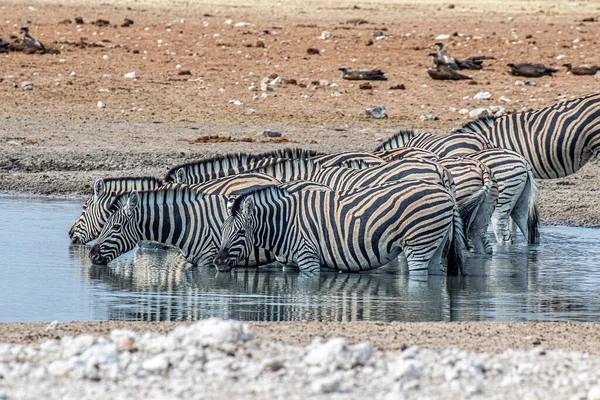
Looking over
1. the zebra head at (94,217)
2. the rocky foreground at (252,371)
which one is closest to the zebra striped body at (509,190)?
the zebra head at (94,217)

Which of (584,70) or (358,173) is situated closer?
(358,173)

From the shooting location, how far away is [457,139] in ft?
42.0

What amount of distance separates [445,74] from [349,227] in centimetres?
1189

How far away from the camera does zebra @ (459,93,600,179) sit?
13938mm

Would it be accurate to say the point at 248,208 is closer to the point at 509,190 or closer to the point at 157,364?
the point at 509,190

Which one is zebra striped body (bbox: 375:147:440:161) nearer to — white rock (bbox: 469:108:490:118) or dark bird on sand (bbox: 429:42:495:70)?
white rock (bbox: 469:108:490:118)

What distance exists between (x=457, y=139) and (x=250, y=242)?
3.80 metres

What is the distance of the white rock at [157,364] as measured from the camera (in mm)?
5312

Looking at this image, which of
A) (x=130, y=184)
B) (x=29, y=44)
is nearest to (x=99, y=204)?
(x=130, y=184)

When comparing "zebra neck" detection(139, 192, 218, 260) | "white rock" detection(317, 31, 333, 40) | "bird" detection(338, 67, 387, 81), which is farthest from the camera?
"white rock" detection(317, 31, 333, 40)

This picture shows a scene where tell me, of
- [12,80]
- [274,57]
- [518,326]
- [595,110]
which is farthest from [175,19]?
[518,326]

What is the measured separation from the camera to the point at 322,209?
983 centimetres

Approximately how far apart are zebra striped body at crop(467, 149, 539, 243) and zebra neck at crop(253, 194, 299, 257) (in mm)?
2677

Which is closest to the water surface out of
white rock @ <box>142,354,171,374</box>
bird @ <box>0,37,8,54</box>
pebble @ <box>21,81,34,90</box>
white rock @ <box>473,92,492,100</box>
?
white rock @ <box>142,354,171,374</box>
